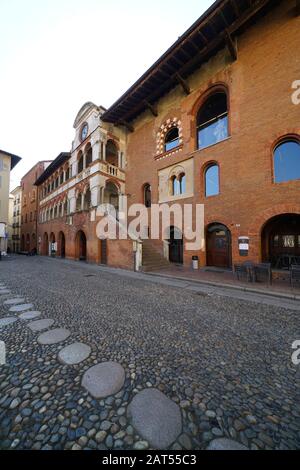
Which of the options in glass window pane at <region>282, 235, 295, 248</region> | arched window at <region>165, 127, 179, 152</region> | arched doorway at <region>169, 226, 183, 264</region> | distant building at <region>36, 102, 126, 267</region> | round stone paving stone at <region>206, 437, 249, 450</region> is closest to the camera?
round stone paving stone at <region>206, 437, 249, 450</region>

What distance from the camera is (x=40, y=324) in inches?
151

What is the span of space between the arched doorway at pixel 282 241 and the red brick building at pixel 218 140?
0.15 feet

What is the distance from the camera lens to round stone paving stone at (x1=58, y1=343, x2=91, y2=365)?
265cm

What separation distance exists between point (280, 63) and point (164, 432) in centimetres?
1395

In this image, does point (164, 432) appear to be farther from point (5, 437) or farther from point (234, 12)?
point (234, 12)

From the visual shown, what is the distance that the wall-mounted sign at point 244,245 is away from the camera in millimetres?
9164

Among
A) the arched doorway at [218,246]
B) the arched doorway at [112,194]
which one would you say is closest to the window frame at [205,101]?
the arched doorway at [218,246]

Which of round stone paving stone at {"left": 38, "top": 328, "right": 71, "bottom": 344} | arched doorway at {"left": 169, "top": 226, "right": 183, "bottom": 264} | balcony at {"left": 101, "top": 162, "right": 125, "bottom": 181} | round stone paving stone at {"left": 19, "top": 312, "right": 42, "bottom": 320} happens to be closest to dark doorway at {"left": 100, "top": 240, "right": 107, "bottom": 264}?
arched doorway at {"left": 169, "top": 226, "right": 183, "bottom": 264}

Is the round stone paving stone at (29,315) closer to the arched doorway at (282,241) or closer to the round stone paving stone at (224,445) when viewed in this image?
the round stone paving stone at (224,445)

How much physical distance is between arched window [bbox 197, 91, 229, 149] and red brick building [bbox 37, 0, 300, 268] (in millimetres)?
65

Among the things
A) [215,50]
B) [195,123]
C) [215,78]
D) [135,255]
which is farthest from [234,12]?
[135,255]

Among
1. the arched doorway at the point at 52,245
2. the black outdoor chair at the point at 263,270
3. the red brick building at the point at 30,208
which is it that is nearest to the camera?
the black outdoor chair at the point at 263,270

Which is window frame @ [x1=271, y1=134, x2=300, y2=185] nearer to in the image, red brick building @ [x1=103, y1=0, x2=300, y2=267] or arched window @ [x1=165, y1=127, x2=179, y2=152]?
red brick building @ [x1=103, y1=0, x2=300, y2=267]

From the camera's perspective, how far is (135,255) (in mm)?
11062
